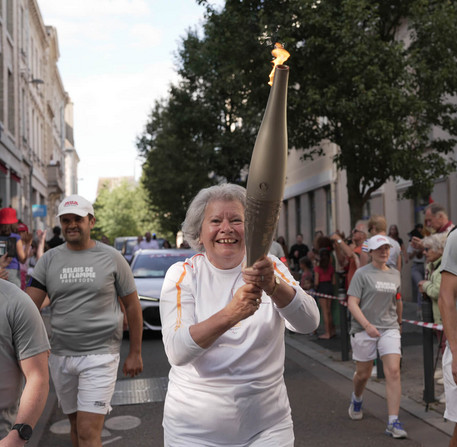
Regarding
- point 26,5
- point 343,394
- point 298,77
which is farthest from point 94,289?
point 26,5

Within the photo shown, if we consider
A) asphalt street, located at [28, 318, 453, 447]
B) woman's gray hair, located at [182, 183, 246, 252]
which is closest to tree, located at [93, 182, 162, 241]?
asphalt street, located at [28, 318, 453, 447]

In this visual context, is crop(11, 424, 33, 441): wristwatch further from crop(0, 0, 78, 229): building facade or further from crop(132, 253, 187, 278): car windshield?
crop(0, 0, 78, 229): building facade

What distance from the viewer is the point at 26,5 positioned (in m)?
32.2

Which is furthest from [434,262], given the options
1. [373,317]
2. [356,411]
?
[356,411]

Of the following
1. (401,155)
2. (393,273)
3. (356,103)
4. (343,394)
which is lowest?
(343,394)

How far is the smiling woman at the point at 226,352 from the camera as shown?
2.81 m

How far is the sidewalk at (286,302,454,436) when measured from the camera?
650cm

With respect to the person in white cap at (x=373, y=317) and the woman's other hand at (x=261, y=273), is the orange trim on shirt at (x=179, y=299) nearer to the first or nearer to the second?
the woman's other hand at (x=261, y=273)

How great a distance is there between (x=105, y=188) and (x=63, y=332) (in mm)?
87680

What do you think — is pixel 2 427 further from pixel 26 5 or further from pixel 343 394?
pixel 26 5

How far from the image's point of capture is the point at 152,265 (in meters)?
13.6

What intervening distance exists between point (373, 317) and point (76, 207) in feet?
9.97

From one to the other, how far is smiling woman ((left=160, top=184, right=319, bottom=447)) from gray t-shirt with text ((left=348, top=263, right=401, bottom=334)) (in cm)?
362

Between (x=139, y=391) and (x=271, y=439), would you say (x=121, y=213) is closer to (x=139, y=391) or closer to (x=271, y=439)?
(x=139, y=391)
